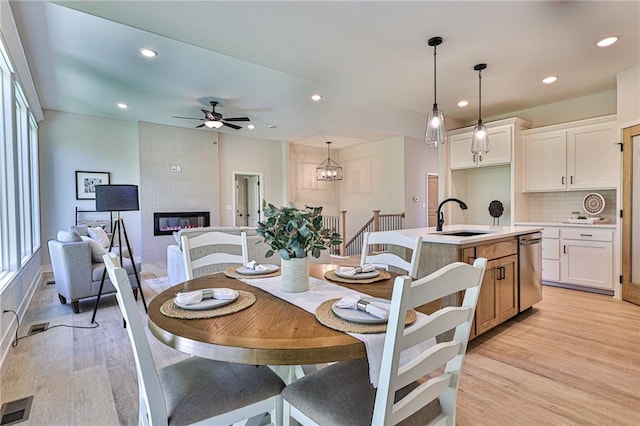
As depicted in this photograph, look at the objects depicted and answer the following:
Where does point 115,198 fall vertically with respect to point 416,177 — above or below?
below

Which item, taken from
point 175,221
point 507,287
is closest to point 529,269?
point 507,287

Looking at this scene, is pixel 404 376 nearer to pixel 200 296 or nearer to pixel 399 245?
pixel 200 296

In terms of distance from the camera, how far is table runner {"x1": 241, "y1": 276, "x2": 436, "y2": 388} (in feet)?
3.21

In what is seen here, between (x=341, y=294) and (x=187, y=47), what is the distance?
3308 millimetres

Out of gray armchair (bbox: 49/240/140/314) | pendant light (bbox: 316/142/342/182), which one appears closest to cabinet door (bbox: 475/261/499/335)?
gray armchair (bbox: 49/240/140/314)

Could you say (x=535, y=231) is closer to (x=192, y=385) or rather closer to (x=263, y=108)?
(x=192, y=385)

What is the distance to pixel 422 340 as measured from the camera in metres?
0.95

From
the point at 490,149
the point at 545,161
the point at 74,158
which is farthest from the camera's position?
the point at 74,158

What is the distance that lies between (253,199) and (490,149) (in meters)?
5.89

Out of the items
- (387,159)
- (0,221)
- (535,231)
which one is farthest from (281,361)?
(387,159)

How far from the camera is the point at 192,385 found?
124 centimetres

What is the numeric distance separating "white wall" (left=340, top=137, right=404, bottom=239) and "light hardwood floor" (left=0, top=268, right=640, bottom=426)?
5.31 meters

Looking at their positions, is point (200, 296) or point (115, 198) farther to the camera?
point (115, 198)

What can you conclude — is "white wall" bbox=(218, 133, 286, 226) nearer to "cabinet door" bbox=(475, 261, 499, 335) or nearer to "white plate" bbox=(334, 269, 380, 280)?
"cabinet door" bbox=(475, 261, 499, 335)
